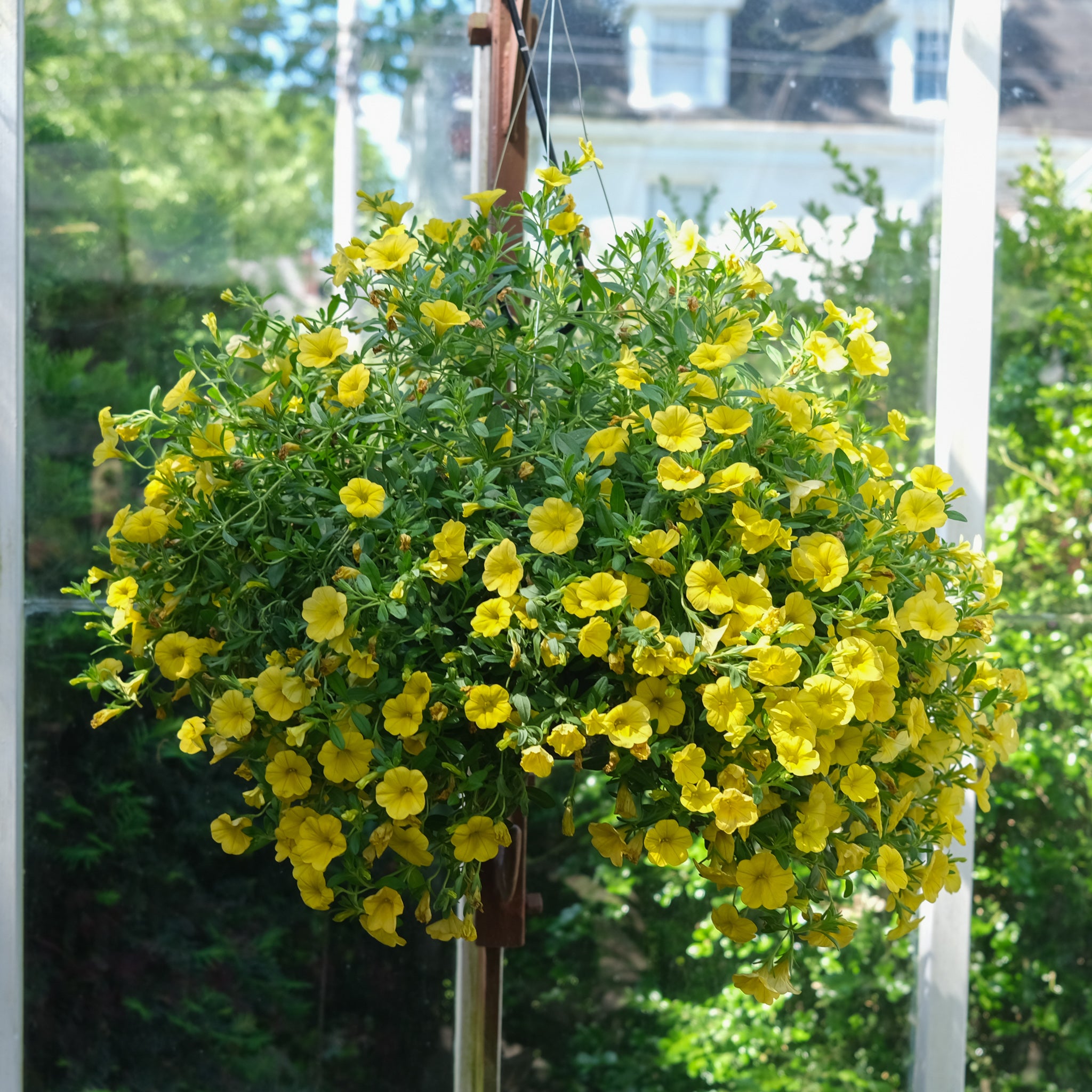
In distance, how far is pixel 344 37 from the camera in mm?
1659

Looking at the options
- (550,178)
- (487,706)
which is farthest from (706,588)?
(550,178)

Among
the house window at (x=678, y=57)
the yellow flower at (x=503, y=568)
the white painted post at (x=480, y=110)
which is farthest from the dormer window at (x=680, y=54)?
the yellow flower at (x=503, y=568)

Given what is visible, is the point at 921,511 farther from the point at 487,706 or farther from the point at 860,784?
the point at 487,706

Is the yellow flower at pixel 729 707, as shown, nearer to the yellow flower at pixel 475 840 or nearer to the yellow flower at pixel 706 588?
the yellow flower at pixel 706 588

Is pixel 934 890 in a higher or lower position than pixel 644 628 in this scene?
lower

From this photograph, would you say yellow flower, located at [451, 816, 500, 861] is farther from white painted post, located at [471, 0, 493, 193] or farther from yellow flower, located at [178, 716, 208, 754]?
white painted post, located at [471, 0, 493, 193]

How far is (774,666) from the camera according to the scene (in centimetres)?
70

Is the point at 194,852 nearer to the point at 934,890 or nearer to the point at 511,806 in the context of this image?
the point at 511,806

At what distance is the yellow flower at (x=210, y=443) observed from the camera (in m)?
0.83

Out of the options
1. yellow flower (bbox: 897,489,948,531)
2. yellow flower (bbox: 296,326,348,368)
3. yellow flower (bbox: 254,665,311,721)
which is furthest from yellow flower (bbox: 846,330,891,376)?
yellow flower (bbox: 254,665,311,721)

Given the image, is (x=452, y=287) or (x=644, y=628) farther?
(x=452, y=287)

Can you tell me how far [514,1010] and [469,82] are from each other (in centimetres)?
152

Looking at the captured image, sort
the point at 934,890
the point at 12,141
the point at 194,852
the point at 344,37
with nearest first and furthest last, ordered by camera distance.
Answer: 1. the point at 934,890
2. the point at 12,141
3. the point at 194,852
4. the point at 344,37

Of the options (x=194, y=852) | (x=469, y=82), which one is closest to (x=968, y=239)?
(x=469, y=82)
